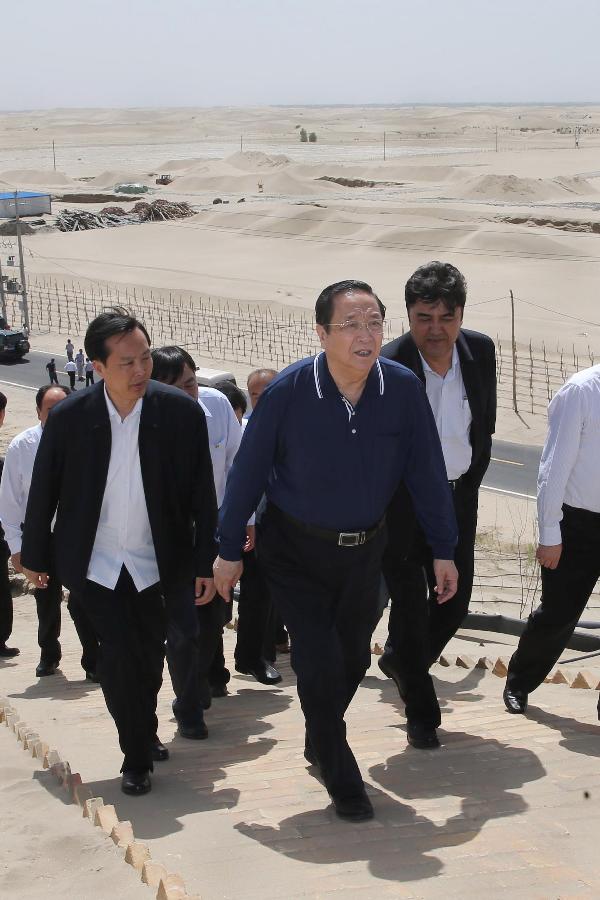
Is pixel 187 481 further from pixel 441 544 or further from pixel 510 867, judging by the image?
pixel 510 867

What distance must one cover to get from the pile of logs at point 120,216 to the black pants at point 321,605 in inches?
2366

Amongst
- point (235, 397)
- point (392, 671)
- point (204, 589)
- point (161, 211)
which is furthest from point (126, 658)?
point (161, 211)

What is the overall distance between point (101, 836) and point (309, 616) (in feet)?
3.08

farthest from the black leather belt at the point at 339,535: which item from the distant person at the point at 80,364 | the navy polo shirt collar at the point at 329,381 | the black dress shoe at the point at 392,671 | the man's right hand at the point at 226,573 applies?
the distant person at the point at 80,364

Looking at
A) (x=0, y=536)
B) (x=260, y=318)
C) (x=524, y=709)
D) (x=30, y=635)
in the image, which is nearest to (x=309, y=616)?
(x=524, y=709)

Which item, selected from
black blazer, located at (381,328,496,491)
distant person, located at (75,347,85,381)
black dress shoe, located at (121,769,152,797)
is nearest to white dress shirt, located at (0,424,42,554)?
black dress shoe, located at (121,769,152,797)

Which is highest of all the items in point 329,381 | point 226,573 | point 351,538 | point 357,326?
point 357,326

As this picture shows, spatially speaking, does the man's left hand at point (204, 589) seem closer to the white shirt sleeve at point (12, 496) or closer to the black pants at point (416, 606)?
the black pants at point (416, 606)

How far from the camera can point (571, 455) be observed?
430cm

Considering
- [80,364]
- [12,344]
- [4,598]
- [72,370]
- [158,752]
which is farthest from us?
[12,344]

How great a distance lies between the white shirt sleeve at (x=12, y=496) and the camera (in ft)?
18.6

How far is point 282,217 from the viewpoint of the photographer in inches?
2287

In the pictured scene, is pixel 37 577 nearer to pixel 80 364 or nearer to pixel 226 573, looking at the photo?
pixel 226 573

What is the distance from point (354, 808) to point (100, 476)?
1360 mm
